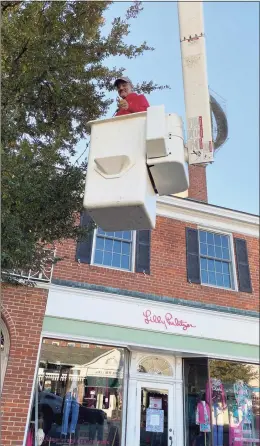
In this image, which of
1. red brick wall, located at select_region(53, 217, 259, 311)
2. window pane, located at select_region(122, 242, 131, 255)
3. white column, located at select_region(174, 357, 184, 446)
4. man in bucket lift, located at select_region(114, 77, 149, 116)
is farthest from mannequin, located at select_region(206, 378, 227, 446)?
man in bucket lift, located at select_region(114, 77, 149, 116)

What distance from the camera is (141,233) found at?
387 inches

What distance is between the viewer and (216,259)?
421 inches

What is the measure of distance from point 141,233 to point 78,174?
17.1ft

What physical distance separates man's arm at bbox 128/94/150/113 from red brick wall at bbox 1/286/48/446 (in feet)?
18.1

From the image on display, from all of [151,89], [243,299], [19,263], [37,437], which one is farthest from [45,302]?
[243,299]

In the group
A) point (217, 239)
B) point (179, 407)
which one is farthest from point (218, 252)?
point (179, 407)

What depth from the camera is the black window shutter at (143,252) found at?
31.0ft

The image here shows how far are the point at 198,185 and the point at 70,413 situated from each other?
7884 mm

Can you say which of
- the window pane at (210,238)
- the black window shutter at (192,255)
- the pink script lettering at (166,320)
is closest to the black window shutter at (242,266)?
the window pane at (210,238)

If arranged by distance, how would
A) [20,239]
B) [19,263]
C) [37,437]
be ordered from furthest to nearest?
[37,437]
[19,263]
[20,239]

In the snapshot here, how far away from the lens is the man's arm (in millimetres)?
2152

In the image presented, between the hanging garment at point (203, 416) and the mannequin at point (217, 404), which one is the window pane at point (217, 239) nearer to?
the mannequin at point (217, 404)

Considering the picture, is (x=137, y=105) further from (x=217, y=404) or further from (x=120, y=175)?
(x=217, y=404)

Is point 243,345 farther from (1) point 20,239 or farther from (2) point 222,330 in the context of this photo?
(1) point 20,239
